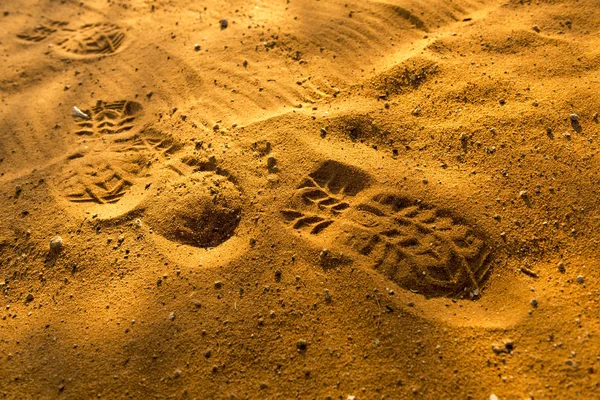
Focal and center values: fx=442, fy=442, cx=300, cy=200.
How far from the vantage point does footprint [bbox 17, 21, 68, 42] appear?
Result: 3.84m

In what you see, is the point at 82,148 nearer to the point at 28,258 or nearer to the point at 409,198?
the point at 28,258

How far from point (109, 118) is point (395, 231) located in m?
2.11

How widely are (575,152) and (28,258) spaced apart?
2984mm

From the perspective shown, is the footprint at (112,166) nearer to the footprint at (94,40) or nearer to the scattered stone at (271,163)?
the scattered stone at (271,163)

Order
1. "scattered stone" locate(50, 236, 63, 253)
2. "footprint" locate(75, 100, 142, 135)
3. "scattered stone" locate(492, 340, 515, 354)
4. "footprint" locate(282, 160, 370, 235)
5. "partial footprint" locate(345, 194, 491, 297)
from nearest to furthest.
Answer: "scattered stone" locate(492, 340, 515, 354) < "partial footprint" locate(345, 194, 491, 297) < "footprint" locate(282, 160, 370, 235) < "scattered stone" locate(50, 236, 63, 253) < "footprint" locate(75, 100, 142, 135)

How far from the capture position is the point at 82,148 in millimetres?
2879

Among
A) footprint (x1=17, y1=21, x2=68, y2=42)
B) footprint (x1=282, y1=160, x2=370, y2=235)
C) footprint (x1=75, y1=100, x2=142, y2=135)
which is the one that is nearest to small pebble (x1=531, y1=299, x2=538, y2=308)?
footprint (x1=282, y1=160, x2=370, y2=235)

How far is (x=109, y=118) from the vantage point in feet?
9.98

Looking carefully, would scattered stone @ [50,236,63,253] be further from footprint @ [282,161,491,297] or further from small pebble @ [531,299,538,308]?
small pebble @ [531,299,538,308]

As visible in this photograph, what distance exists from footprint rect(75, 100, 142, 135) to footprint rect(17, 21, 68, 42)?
127cm

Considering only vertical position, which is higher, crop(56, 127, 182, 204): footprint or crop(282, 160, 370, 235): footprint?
crop(282, 160, 370, 235): footprint

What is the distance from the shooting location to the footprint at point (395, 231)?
2.03 metres

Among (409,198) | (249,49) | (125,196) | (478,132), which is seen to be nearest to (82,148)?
(125,196)

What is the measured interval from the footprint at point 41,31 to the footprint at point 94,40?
8.7 inches
